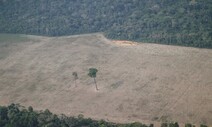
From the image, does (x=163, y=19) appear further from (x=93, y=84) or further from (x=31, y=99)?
(x=31, y=99)

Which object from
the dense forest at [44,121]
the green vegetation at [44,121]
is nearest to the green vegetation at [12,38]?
the dense forest at [44,121]

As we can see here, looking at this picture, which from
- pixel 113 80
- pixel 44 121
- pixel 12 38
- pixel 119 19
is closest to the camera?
pixel 44 121

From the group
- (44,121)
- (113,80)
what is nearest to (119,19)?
(113,80)

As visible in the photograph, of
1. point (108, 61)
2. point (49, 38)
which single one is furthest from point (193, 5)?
point (49, 38)

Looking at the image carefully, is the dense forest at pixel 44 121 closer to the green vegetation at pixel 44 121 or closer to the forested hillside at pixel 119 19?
the green vegetation at pixel 44 121

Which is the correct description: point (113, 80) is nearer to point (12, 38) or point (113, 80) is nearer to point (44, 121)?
point (44, 121)

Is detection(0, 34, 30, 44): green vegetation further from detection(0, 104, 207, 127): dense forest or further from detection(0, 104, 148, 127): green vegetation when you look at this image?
detection(0, 104, 148, 127): green vegetation
